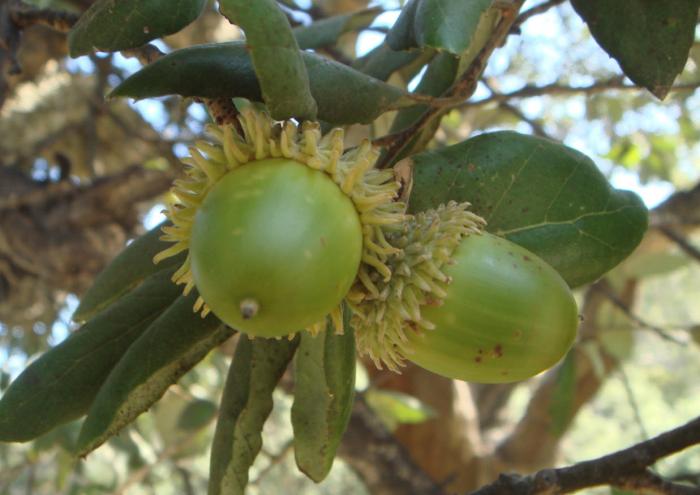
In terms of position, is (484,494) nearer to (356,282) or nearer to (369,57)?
(356,282)

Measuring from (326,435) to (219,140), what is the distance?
0.41 m

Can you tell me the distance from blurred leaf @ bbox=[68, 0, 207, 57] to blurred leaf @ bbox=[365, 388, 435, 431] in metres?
1.95

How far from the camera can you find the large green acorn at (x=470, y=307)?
2.80 feet

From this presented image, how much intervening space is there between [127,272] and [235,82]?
1.27 ft

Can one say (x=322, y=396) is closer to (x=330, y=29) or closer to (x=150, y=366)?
(x=150, y=366)

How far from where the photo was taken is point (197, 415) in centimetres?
244

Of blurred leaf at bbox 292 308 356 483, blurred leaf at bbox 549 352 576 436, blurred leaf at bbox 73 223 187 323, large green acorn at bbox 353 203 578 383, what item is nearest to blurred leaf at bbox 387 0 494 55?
large green acorn at bbox 353 203 578 383

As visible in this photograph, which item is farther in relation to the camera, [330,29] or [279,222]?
[330,29]

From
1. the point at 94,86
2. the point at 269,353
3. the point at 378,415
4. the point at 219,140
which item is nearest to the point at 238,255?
the point at 219,140

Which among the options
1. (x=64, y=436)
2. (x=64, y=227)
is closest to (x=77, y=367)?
(x=64, y=436)

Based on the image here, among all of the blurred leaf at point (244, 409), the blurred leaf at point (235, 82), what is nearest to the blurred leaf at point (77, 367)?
the blurred leaf at point (244, 409)

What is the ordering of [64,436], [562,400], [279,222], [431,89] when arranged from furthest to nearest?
[562,400]
[64,436]
[431,89]
[279,222]

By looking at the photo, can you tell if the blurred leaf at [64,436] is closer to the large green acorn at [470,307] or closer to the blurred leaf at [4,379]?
the blurred leaf at [4,379]

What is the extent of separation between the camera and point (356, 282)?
2.99ft
